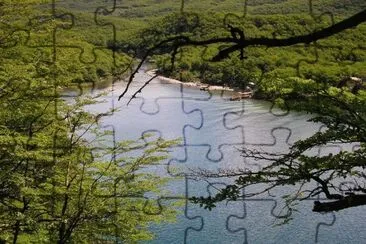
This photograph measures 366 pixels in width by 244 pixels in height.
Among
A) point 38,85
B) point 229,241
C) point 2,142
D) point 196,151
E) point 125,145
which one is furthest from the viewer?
point 196,151

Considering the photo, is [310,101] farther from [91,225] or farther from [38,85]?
[91,225]

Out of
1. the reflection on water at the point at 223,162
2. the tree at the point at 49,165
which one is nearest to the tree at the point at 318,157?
the reflection on water at the point at 223,162

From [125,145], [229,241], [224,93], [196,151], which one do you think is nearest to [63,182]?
[125,145]
